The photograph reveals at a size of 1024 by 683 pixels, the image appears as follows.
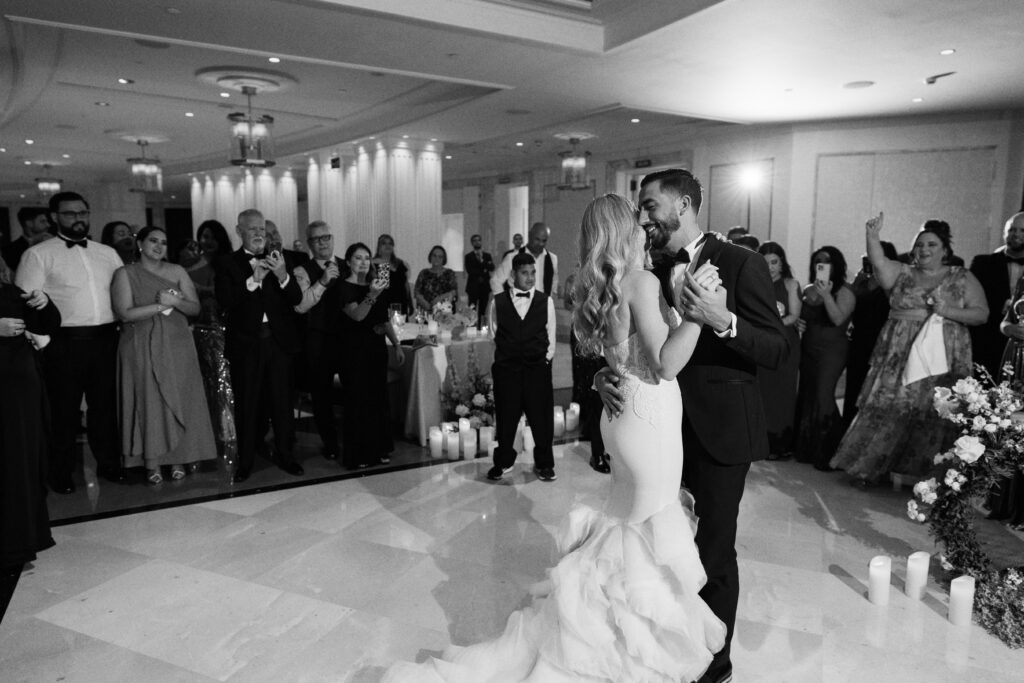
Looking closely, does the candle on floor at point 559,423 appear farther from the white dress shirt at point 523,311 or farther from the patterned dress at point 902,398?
the patterned dress at point 902,398

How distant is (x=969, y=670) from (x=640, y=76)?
5.74 meters

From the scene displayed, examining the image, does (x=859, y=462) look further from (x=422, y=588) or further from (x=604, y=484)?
(x=422, y=588)

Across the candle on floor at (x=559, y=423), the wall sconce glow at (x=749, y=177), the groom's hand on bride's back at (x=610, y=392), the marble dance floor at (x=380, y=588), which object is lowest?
the marble dance floor at (x=380, y=588)

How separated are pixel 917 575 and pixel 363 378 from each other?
3.42 m

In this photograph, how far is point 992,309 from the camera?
4.71 metres

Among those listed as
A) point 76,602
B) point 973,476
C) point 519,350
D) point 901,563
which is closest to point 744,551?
point 901,563

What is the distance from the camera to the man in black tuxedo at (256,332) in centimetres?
455

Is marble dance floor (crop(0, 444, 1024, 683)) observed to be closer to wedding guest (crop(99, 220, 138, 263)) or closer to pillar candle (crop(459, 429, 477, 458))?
pillar candle (crop(459, 429, 477, 458))

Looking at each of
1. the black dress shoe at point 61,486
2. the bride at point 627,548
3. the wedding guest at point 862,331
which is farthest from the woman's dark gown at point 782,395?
the black dress shoe at point 61,486

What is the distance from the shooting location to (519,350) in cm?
473

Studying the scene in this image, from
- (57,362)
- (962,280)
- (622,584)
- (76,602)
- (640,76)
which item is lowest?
(76,602)

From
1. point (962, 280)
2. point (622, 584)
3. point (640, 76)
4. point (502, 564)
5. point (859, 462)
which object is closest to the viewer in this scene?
point (622, 584)

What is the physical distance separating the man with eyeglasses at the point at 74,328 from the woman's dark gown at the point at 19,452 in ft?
3.02

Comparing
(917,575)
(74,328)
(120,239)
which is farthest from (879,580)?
(120,239)
